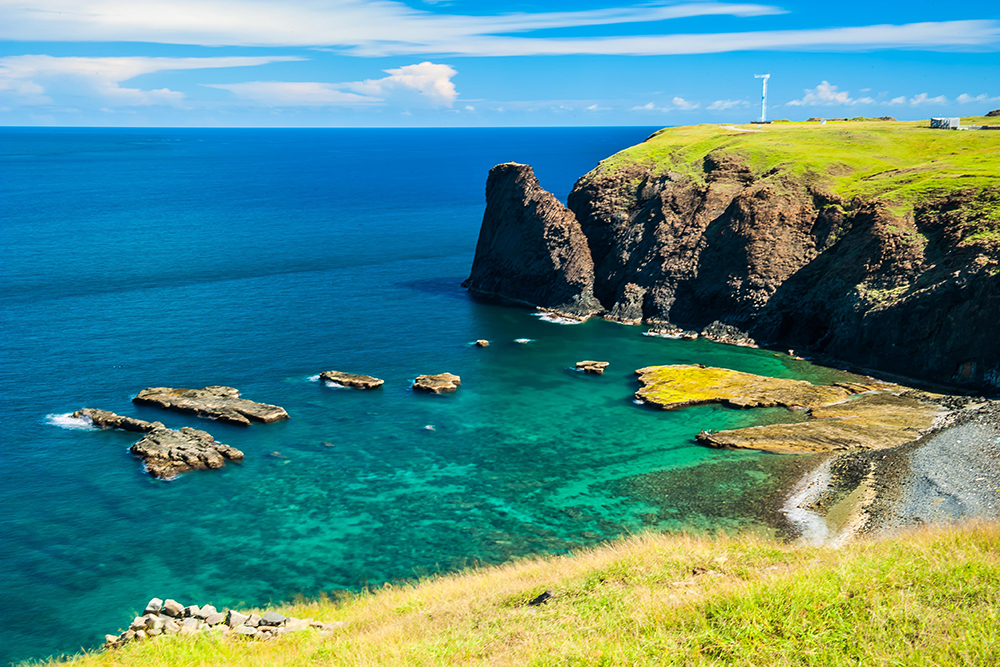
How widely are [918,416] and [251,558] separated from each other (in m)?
53.7

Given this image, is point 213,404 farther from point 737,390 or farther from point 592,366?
point 737,390

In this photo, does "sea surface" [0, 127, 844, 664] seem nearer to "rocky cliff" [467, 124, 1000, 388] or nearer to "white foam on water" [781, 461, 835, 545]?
"white foam on water" [781, 461, 835, 545]

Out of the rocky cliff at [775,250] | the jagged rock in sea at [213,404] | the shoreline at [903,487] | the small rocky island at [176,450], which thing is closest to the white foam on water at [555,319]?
the rocky cliff at [775,250]

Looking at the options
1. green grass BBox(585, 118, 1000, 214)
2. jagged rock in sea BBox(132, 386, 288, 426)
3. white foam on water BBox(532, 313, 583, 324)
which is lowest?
jagged rock in sea BBox(132, 386, 288, 426)

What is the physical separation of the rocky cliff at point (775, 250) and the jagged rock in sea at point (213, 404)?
49.3 metres

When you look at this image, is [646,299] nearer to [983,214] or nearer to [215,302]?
[983,214]

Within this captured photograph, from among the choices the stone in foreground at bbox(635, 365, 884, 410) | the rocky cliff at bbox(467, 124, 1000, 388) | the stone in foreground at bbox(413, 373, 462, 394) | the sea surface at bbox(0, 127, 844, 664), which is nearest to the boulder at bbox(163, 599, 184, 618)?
the sea surface at bbox(0, 127, 844, 664)

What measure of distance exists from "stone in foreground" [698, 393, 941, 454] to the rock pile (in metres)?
40.9

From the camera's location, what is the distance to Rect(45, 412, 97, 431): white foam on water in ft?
200

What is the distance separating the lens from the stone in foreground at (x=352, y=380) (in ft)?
236

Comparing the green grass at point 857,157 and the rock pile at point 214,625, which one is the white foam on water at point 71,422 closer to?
the rock pile at point 214,625

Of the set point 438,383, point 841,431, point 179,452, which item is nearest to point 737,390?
point 841,431

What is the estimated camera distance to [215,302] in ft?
337

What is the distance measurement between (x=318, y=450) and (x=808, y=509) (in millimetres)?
36579
